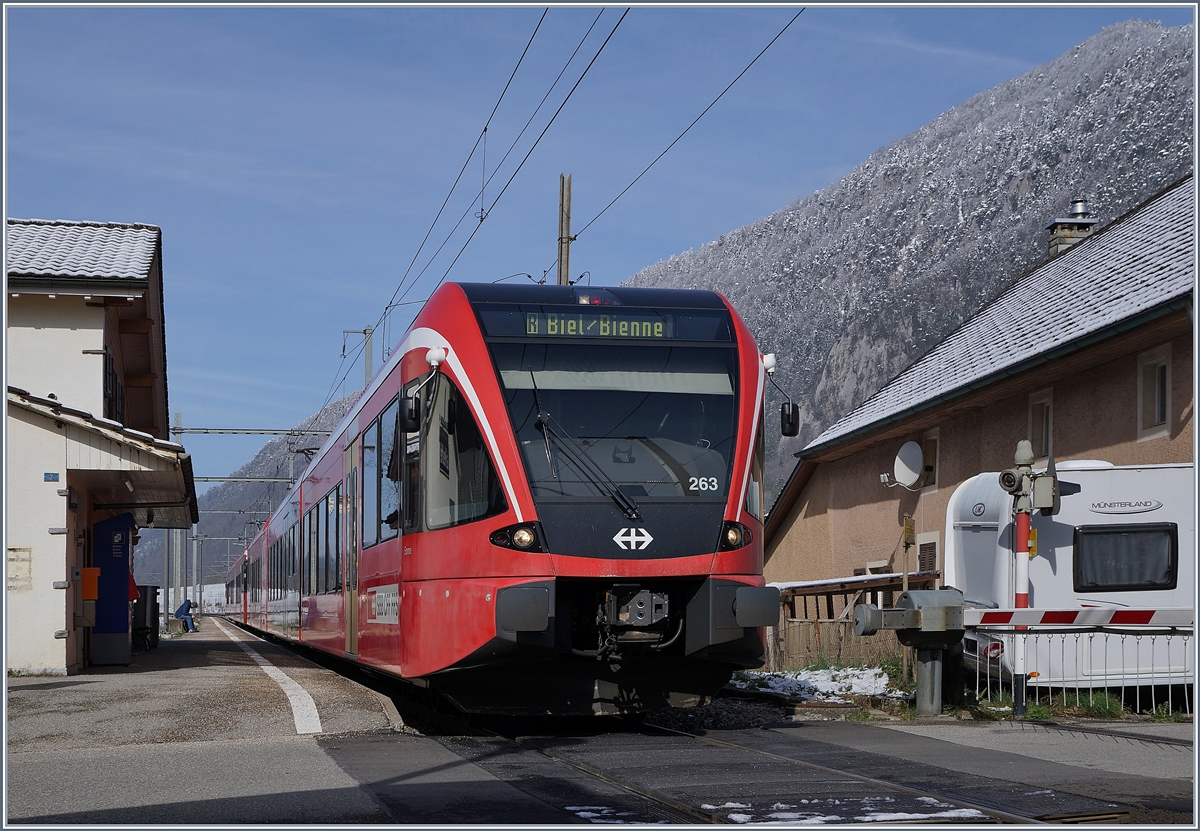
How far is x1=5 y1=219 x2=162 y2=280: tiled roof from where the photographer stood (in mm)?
20984

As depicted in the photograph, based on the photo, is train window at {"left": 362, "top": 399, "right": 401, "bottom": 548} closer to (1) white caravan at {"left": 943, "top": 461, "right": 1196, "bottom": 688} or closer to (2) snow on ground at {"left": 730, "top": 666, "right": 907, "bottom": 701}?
(2) snow on ground at {"left": 730, "top": 666, "right": 907, "bottom": 701}

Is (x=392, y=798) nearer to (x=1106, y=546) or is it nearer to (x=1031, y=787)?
(x=1031, y=787)

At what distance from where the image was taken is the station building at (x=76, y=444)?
18.1 metres

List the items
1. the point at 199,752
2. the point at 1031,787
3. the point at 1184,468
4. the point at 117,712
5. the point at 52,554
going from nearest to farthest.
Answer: the point at 1031,787 → the point at 199,752 → the point at 117,712 → the point at 1184,468 → the point at 52,554

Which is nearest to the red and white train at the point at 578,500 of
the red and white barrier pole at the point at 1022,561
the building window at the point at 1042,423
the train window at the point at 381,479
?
the train window at the point at 381,479

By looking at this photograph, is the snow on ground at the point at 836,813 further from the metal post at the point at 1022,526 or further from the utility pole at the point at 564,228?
the utility pole at the point at 564,228

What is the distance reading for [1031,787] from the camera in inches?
321

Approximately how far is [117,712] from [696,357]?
604 centimetres

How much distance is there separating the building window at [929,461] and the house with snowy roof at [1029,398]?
0.03 m

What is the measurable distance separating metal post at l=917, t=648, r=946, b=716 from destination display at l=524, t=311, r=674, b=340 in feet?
13.7

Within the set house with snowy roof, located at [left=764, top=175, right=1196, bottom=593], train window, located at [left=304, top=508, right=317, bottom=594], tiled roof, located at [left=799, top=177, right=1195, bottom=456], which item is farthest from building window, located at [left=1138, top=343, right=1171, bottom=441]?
train window, located at [left=304, top=508, right=317, bottom=594]

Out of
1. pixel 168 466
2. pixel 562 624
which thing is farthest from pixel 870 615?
pixel 168 466

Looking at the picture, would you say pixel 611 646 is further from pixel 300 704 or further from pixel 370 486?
pixel 370 486

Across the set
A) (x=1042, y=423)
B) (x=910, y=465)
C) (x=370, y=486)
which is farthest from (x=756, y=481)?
(x=910, y=465)
